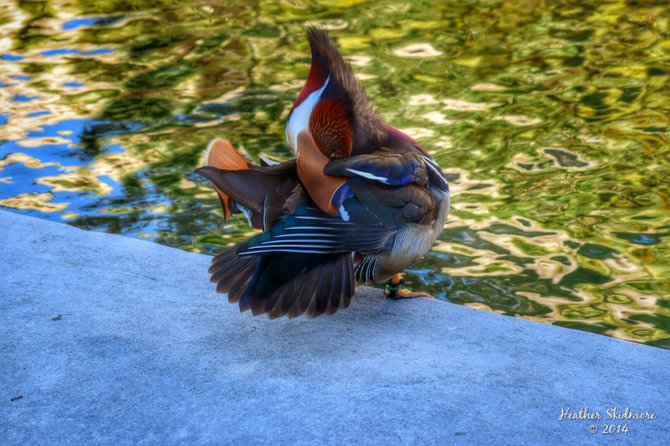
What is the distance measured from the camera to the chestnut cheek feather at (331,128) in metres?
2.95

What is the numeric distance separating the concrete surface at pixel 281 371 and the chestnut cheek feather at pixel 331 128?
65 centimetres

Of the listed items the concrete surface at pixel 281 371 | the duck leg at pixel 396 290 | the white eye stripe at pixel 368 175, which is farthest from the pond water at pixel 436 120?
the white eye stripe at pixel 368 175

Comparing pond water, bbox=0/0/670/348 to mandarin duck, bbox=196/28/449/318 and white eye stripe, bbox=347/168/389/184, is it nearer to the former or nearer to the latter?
mandarin duck, bbox=196/28/449/318

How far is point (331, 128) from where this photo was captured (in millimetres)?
3020

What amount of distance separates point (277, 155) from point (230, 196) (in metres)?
2.34

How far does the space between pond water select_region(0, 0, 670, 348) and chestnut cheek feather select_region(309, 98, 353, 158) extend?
1228 millimetres

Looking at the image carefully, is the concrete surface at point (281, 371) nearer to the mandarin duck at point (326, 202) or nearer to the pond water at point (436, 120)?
the mandarin duck at point (326, 202)

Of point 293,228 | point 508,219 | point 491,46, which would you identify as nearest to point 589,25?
point 491,46

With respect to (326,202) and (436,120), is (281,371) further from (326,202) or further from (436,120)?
(436,120)

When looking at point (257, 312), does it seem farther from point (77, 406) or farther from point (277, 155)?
point (277, 155)

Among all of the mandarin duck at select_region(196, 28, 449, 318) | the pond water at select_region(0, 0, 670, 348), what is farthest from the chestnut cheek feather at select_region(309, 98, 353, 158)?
the pond water at select_region(0, 0, 670, 348)

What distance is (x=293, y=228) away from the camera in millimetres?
2723

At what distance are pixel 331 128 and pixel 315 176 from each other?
23 cm

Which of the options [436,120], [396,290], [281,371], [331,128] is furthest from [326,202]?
[436,120]
